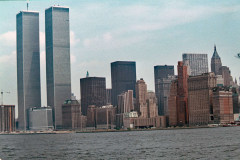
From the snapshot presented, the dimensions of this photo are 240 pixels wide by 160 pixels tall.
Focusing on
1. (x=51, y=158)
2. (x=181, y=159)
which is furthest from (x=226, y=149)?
(x=51, y=158)

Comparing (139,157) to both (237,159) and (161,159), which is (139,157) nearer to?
(161,159)

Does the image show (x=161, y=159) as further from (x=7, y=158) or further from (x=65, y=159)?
(x=7, y=158)

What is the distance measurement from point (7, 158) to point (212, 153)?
5252cm

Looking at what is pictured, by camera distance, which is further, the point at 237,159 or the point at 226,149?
the point at 226,149

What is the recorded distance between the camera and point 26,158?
133m

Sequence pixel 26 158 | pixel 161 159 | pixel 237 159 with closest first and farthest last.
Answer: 1. pixel 237 159
2. pixel 161 159
3. pixel 26 158

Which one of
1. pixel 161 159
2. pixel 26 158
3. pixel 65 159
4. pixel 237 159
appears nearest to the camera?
pixel 237 159

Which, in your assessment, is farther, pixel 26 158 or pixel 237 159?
pixel 26 158

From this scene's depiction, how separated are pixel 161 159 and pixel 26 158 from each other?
3714 cm

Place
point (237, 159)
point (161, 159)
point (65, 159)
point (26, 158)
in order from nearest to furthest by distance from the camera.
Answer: point (237, 159), point (161, 159), point (65, 159), point (26, 158)

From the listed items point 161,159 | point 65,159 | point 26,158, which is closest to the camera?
point 161,159

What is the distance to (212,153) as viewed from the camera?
409 feet

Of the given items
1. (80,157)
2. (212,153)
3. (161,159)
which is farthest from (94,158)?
(212,153)

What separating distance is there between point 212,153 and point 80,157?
3231 cm
